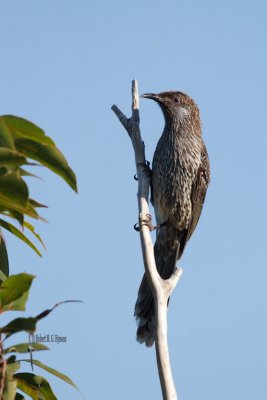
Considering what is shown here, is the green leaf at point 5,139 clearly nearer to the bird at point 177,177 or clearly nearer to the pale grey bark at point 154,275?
the pale grey bark at point 154,275

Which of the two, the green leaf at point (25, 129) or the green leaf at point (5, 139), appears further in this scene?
the green leaf at point (25, 129)

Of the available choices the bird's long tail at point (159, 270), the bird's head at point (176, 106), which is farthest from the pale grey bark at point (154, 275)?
A: the bird's head at point (176, 106)

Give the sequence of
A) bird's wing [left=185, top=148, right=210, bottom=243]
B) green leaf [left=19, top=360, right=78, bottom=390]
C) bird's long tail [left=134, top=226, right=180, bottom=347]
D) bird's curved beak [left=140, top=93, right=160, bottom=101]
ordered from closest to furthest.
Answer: green leaf [left=19, top=360, right=78, bottom=390]
bird's long tail [left=134, top=226, right=180, bottom=347]
bird's curved beak [left=140, top=93, right=160, bottom=101]
bird's wing [left=185, top=148, right=210, bottom=243]

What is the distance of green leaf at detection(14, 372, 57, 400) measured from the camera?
9.48 feet

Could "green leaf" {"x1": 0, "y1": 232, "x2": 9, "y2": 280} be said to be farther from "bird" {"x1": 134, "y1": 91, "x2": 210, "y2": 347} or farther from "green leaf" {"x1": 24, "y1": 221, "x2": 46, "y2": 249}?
"bird" {"x1": 134, "y1": 91, "x2": 210, "y2": 347}

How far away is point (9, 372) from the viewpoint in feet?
8.04

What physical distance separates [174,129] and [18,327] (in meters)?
5.09

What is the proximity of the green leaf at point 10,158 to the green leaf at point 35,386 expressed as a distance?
94 cm

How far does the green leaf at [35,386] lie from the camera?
2.89 metres

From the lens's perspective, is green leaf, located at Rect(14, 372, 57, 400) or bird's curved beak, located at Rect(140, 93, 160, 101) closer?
green leaf, located at Rect(14, 372, 57, 400)

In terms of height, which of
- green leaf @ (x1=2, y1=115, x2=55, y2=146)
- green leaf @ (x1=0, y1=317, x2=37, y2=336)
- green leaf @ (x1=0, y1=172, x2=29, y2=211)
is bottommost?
green leaf @ (x1=0, y1=317, x2=37, y2=336)

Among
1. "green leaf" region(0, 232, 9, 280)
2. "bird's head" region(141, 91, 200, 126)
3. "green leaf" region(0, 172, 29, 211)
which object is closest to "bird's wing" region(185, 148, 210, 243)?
"bird's head" region(141, 91, 200, 126)

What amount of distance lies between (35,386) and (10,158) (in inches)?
40.3

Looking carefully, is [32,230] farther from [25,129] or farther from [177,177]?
[177,177]
